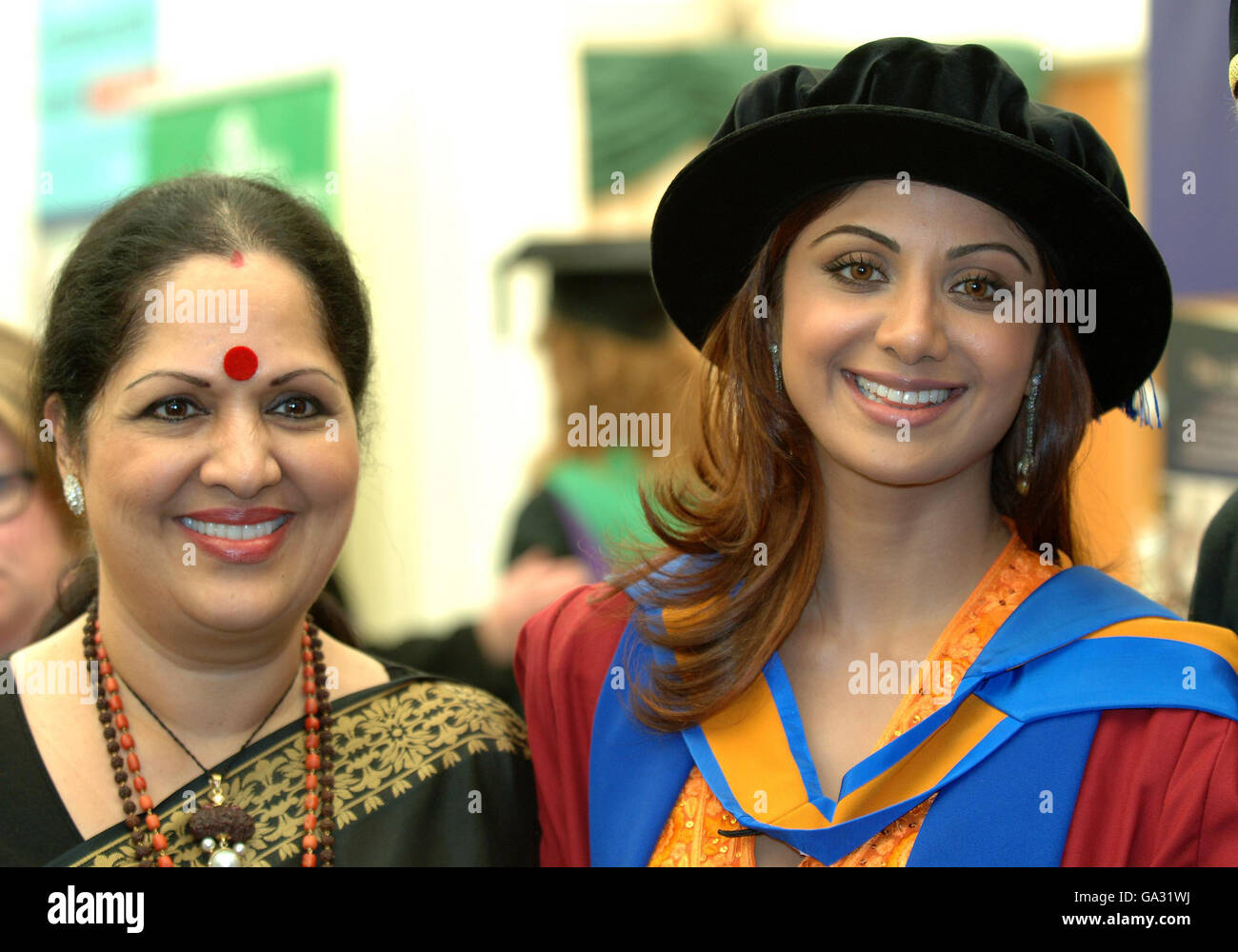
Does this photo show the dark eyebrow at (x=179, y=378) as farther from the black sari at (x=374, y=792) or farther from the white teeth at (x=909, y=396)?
the white teeth at (x=909, y=396)

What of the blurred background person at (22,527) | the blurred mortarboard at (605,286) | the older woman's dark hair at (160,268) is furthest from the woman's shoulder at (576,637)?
the blurred mortarboard at (605,286)

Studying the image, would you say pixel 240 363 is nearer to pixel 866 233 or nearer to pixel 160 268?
pixel 160 268

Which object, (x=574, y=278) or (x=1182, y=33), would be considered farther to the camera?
(x=574, y=278)

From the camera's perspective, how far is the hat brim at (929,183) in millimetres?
1752

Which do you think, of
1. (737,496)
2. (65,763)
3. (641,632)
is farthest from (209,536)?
(737,496)

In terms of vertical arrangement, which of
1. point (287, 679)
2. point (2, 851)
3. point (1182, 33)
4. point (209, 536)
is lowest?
point (2, 851)

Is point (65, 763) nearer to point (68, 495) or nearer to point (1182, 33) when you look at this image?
point (68, 495)

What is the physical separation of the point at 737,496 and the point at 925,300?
18.5 inches

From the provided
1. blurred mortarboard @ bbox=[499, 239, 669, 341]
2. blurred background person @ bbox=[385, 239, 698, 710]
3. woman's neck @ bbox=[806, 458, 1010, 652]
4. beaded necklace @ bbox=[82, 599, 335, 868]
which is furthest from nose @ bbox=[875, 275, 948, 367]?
blurred mortarboard @ bbox=[499, 239, 669, 341]

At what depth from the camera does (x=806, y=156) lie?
186 cm

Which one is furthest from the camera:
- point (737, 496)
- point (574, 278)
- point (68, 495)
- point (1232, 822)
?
point (574, 278)

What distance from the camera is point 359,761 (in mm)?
1970

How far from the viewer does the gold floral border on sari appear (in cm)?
184

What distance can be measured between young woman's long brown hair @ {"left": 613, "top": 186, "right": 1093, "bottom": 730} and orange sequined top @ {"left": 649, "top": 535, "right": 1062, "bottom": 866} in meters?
0.09
